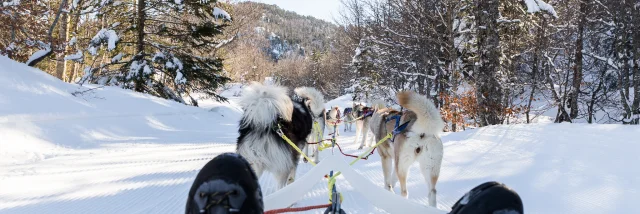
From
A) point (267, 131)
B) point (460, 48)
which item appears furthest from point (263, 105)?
point (460, 48)

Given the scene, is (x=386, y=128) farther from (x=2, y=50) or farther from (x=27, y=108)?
(x=2, y=50)

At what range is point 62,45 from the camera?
478 inches

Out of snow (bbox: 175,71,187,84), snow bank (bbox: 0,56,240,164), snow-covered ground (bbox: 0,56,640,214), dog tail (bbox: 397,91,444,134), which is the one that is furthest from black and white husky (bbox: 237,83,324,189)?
snow (bbox: 175,71,187,84)

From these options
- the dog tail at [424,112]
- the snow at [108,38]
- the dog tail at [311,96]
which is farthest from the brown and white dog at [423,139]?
the snow at [108,38]

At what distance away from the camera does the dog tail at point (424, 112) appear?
11.4 ft

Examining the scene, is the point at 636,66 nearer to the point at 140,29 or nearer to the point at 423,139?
the point at 423,139

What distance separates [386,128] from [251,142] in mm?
2354

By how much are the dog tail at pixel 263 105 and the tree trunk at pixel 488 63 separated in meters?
8.55

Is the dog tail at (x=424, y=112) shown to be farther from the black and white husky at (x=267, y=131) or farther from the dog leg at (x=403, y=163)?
the black and white husky at (x=267, y=131)

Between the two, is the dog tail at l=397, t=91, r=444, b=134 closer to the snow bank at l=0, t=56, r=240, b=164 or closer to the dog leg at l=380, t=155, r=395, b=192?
the dog leg at l=380, t=155, r=395, b=192

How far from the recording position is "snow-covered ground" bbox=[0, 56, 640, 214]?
350 cm

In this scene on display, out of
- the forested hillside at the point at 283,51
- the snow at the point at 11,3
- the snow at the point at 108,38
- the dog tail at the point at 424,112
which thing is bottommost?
the dog tail at the point at 424,112

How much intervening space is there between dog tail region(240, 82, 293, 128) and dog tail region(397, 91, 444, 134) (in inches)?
48.2

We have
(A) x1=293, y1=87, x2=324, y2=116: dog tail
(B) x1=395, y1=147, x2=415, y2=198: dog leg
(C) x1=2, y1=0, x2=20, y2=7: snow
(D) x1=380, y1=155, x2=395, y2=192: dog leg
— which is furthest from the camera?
(C) x1=2, y1=0, x2=20, y2=7: snow
